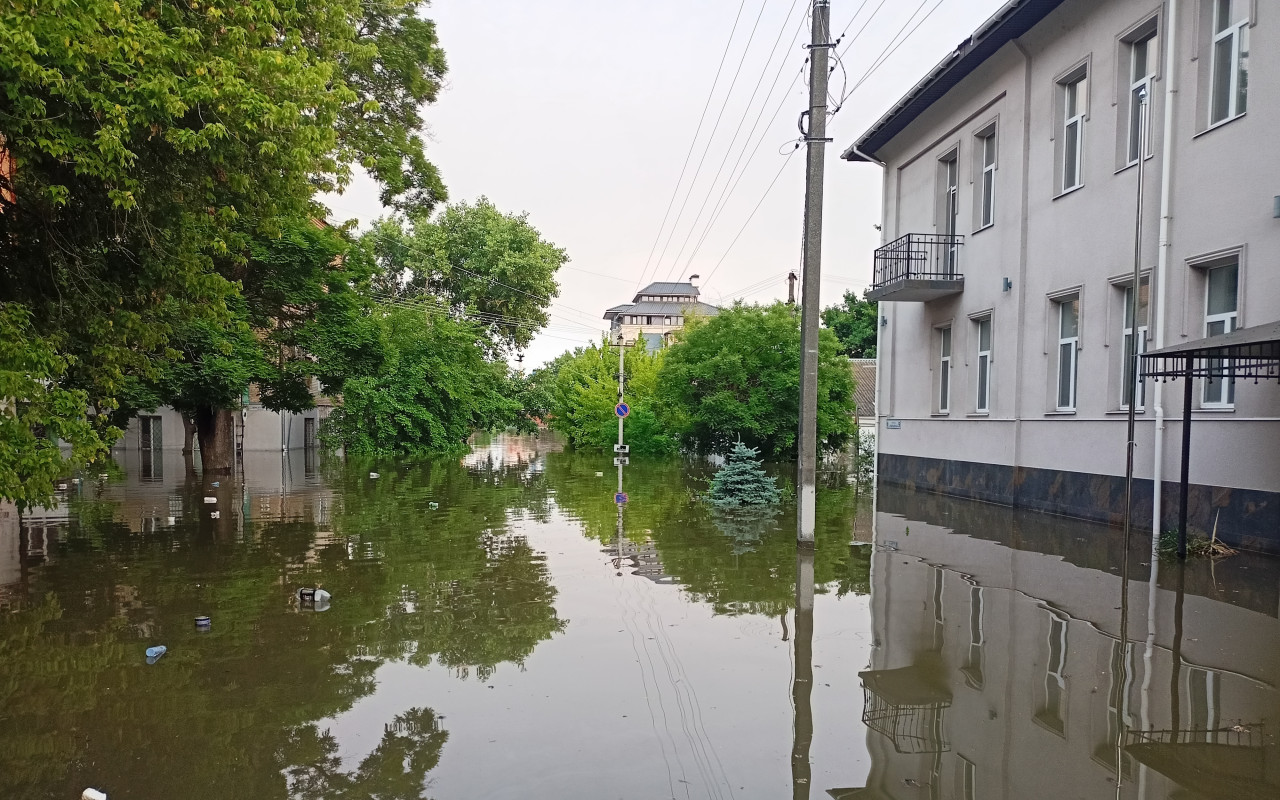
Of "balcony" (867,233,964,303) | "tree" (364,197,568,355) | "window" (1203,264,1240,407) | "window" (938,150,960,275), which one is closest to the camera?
"window" (1203,264,1240,407)

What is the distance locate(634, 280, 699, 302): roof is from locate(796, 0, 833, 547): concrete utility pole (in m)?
109

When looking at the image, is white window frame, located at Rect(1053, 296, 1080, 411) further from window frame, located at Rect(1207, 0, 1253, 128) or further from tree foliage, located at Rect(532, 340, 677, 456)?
tree foliage, located at Rect(532, 340, 677, 456)

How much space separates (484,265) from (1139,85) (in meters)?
40.3

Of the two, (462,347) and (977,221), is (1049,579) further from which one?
(462,347)

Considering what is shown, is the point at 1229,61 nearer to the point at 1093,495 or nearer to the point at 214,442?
the point at 1093,495

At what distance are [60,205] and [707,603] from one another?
7.32m

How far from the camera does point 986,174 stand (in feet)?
60.2

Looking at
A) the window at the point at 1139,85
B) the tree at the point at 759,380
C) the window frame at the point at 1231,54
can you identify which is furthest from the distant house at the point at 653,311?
the window frame at the point at 1231,54

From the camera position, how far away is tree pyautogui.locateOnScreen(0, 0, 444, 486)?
6.81 m

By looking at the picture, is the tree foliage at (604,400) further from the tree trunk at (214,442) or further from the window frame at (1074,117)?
the window frame at (1074,117)

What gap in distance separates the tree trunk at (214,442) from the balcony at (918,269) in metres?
18.3

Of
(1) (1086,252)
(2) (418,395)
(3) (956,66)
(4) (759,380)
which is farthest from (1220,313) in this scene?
(2) (418,395)

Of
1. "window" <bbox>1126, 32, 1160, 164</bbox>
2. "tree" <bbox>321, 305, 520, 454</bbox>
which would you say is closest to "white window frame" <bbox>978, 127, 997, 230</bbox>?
"window" <bbox>1126, 32, 1160, 164</bbox>

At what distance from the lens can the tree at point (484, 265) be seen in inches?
1972
